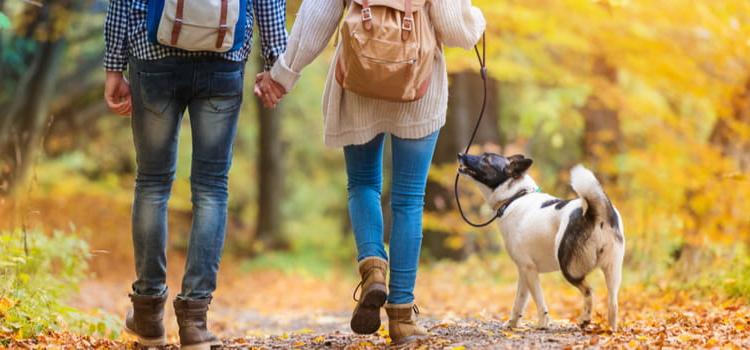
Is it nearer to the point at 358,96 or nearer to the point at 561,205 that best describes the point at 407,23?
the point at 358,96

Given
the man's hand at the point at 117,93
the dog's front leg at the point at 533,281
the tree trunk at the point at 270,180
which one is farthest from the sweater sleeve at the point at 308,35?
the tree trunk at the point at 270,180

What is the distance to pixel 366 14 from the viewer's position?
12.4ft

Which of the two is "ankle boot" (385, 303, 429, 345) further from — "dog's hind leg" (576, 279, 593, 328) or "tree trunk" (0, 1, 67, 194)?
"tree trunk" (0, 1, 67, 194)

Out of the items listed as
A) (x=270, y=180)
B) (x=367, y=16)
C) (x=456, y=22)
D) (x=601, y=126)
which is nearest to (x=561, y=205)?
(x=456, y=22)

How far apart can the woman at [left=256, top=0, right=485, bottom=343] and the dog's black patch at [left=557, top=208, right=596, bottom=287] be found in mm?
727

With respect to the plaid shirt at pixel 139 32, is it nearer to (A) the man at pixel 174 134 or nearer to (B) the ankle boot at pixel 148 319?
(A) the man at pixel 174 134

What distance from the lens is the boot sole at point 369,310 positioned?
13.2 ft

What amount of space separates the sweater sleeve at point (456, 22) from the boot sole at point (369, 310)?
47.7 inches

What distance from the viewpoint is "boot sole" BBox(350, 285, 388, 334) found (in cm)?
401

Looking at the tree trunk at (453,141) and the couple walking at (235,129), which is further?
the tree trunk at (453,141)

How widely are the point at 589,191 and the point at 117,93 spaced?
2280 millimetres

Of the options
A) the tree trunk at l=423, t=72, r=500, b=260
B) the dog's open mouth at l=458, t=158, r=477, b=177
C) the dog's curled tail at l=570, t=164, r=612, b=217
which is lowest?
the tree trunk at l=423, t=72, r=500, b=260

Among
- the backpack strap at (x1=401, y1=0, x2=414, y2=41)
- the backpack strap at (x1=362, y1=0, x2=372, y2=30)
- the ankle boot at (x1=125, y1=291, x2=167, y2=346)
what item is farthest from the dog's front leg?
the ankle boot at (x1=125, y1=291, x2=167, y2=346)

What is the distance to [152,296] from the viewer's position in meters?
4.11
